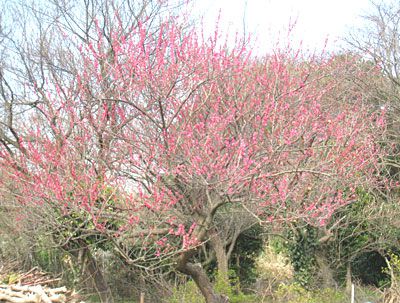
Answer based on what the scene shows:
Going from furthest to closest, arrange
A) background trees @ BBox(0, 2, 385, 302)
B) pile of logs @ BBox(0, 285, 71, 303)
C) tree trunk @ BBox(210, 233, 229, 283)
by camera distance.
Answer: tree trunk @ BBox(210, 233, 229, 283), background trees @ BBox(0, 2, 385, 302), pile of logs @ BBox(0, 285, 71, 303)

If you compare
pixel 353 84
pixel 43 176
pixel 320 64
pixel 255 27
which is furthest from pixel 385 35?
pixel 43 176

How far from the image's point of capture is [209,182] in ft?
18.1

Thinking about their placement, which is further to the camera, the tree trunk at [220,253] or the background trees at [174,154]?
the tree trunk at [220,253]

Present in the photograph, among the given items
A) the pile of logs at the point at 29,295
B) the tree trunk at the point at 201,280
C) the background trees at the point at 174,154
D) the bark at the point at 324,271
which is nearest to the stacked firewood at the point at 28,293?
the pile of logs at the point at 29,295

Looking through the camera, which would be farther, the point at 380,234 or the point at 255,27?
the point at 380,234

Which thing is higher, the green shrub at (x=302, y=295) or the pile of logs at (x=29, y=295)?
the pile of logs at (x=29, y=295)

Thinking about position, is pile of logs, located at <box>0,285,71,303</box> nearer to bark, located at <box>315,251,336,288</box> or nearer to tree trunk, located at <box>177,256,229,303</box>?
tree trunk, located at <box>177,256,229,303</box>

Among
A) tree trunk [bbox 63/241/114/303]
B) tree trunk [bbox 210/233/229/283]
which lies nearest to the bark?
tree trunk [bbox 210/233/229/283]

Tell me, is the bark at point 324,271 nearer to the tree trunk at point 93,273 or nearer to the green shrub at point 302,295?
the green shrub at point 302,295

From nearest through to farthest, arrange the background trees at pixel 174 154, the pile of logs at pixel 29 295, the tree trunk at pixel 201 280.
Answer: the pile of logs at pixel 29 295
the background trees at pixel 174 154
the tree trunk at pixel 201 280

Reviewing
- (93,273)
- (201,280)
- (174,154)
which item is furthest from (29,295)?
(93,273)

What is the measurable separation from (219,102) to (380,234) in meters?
5.08

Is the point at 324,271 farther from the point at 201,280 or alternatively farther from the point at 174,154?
the point at 174,154

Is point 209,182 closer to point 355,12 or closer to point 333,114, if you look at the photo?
point 333,114
